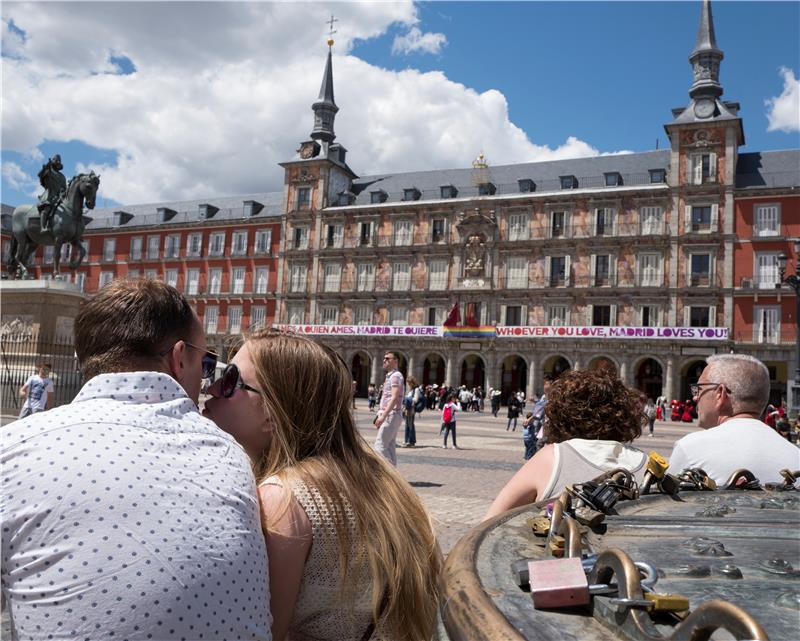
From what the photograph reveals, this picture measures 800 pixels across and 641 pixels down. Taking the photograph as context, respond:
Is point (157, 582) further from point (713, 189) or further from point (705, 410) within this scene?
point (713, 189)

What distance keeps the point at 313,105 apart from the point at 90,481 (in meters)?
51.4

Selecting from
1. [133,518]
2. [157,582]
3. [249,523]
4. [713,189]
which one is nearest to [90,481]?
[133,518]

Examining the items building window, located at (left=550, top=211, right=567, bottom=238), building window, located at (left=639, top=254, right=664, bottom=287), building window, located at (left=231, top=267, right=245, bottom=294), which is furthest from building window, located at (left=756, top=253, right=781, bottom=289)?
building window, located at (left=231, top=267, right=245, bottom=294)

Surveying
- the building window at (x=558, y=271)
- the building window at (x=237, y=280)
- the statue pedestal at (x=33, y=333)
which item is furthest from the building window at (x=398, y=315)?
the statue pedestal at (x=33, y=333)

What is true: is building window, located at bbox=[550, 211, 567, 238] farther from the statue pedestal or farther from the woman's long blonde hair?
the woman's long blonde hair

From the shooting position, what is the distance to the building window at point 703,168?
3609cm

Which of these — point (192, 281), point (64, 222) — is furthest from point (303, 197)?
point (64, 222)

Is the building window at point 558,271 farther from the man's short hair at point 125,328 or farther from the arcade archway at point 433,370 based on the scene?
the man's short hair at point 125,328

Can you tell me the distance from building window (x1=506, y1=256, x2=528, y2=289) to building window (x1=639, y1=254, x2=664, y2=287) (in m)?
6.62

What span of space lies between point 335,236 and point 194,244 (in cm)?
1221

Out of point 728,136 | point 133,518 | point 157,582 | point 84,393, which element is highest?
point 728,136

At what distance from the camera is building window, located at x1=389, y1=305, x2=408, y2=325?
42.8m

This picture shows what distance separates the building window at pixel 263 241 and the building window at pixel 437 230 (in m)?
12.2

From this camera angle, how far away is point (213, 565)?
4.11 feet
